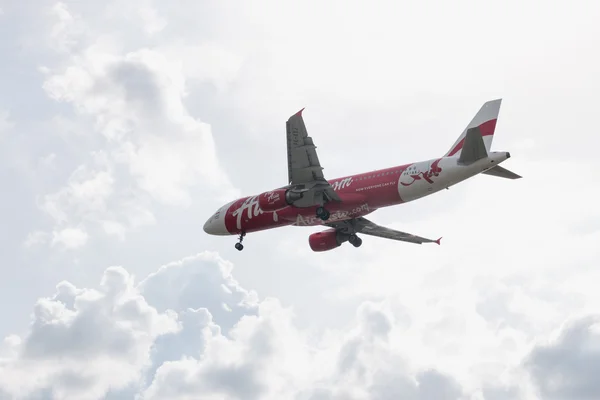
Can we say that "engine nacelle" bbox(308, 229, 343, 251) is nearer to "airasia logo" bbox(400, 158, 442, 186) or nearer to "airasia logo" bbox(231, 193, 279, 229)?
"airasia logo" bbox(231, 193, 279, 229)

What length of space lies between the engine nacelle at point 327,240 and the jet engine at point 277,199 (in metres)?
9.43

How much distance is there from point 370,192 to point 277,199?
5.97 m

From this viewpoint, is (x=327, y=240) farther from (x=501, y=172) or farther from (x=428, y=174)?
(x=501, y=172)

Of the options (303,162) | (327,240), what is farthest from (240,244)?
(303,162)

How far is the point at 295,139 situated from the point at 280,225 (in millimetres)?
11367

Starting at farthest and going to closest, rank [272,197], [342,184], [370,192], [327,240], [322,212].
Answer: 1. [327,240]
2. [342,184]
3. [272,197]
4. [322,212]
5. [370,192]

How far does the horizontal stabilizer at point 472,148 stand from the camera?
54562 millimetres

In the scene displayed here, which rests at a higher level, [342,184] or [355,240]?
[355,240]

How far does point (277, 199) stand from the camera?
196 ft

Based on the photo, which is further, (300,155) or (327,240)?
(327,240)

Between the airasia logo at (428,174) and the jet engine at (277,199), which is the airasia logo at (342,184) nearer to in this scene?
the jet engine at (277,199)

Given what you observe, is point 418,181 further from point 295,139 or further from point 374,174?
point 295,139

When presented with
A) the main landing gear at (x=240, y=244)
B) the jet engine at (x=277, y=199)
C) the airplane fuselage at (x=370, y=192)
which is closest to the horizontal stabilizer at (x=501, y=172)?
the airplane fuselage at (x=370, y=192)

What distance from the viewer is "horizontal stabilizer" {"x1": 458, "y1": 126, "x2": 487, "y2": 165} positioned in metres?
54.6
